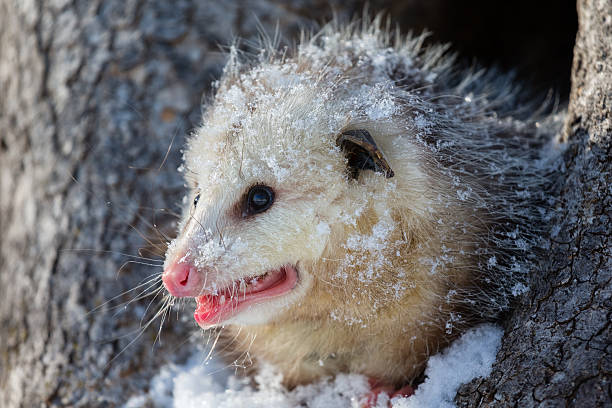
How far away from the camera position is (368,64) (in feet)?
6.13

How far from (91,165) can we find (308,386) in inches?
48.9

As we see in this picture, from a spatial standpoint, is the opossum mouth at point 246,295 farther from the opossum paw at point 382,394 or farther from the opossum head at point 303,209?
the opossum paw at point 382,394

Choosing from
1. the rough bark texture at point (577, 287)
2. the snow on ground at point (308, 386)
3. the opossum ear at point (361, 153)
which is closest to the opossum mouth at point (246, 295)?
the opossum ear at point (361, 153)

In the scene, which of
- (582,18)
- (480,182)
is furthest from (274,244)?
(582,18)

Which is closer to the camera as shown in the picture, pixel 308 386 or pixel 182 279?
pixel 182 279

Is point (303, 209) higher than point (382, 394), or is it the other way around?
point (303, 209)

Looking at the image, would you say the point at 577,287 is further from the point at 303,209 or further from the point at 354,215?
the point at 303,209

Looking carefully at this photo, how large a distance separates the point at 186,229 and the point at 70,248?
0.85m

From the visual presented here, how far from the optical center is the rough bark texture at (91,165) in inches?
89.8

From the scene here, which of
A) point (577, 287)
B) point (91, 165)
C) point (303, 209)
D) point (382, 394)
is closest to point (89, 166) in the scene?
point (91, 165)

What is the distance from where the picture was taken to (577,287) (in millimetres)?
1453

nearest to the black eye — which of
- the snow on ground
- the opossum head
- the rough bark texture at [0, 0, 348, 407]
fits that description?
the opossum head

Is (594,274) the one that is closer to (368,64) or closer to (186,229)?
(368,64)

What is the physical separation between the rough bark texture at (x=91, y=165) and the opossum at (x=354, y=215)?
0.31 metres
